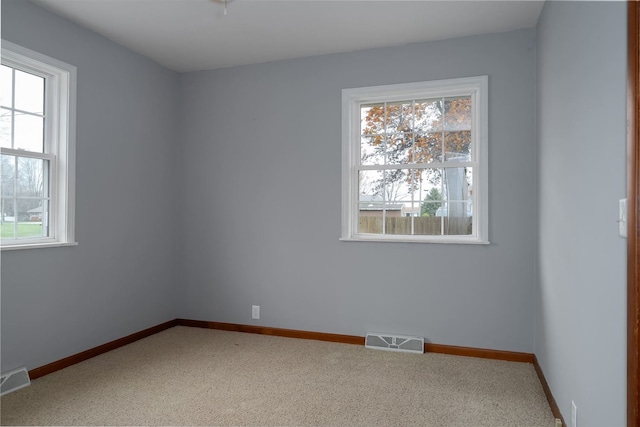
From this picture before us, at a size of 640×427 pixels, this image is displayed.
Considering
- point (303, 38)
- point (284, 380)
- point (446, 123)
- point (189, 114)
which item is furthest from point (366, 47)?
point (284, 380)

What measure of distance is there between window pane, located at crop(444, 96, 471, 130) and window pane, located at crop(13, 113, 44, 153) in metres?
3.14

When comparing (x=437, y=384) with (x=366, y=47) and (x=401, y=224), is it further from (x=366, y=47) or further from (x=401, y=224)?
(x=366, y=47)

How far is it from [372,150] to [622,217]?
2.53m

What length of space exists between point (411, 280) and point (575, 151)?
1848 millimetres

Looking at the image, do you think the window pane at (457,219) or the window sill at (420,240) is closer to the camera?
the window sill at (420,240)

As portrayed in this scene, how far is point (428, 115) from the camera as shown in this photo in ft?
11.9

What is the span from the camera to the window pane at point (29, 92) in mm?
2918

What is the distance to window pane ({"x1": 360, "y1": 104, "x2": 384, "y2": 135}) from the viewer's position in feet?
12.4

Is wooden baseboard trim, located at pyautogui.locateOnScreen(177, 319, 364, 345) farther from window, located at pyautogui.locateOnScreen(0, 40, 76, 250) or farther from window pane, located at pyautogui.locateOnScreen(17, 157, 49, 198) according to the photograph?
window pane, located at pyautogui.locateOnScreen(17, 157, 49, 198)

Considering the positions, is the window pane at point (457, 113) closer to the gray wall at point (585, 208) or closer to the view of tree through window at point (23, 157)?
the gray wall at point (585, 208)

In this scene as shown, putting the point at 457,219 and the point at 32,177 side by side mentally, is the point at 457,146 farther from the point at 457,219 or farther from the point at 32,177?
the point at 32,177

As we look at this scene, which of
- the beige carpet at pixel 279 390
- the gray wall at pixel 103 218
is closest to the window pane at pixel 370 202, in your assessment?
the beige carpet at pixel 279 390

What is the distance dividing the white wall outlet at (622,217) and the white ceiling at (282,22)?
2.06 m

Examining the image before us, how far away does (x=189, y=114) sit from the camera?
4.32 metres
